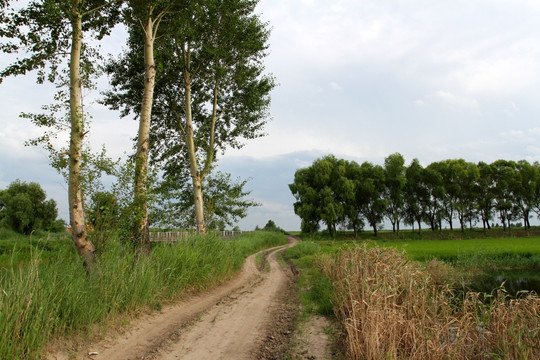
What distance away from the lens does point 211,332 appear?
6051mm

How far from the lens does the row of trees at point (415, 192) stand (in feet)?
165

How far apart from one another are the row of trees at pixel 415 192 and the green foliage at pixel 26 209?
35.0m

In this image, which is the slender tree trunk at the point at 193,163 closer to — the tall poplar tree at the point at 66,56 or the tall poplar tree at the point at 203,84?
the tall poplar tree at the point at 203,84

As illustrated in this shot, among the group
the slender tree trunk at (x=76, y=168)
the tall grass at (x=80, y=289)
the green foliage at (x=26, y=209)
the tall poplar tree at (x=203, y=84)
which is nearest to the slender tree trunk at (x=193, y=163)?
the tall poplar tree at (x=203, y=84)

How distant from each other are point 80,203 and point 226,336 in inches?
175

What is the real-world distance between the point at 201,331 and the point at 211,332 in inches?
7.8

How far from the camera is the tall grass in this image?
4028 mm

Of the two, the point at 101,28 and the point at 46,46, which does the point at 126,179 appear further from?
the point at 101,28

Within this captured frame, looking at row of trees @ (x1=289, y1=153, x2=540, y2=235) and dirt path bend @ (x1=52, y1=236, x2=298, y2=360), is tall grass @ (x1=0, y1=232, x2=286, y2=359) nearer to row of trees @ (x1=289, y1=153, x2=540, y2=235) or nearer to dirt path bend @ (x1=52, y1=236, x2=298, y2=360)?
dirt path bend @ (x1=52, y1=236, x2=298, y2=360)

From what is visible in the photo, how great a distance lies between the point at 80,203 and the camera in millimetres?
7387

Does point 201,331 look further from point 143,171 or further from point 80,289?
point 143,171

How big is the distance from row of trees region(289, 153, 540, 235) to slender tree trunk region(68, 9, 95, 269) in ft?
142

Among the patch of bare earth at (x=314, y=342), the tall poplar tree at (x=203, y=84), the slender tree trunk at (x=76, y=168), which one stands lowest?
the patch of bare earth at (x=314, y=342)

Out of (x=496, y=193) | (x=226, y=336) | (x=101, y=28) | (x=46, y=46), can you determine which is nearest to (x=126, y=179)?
(x=46, y=46)
